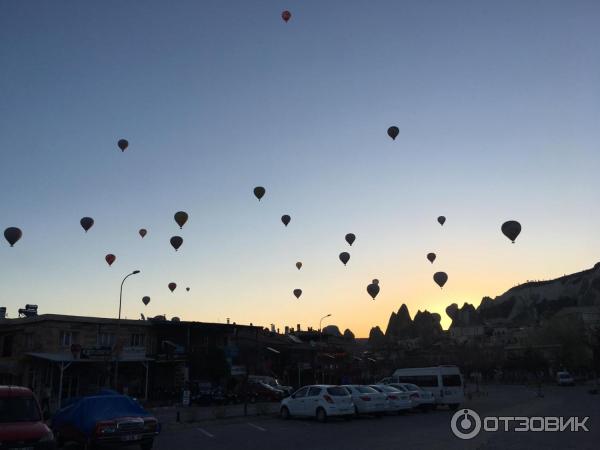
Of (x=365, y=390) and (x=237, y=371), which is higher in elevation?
(x=237, y=371)

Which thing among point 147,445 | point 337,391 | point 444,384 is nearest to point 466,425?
point 337,391

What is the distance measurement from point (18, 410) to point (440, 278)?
1349 inches

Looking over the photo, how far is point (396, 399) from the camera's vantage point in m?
24.9

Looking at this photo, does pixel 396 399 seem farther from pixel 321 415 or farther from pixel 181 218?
pixel 181 218

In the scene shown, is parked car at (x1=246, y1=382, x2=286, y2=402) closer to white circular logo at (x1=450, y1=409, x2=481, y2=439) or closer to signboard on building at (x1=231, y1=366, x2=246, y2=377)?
signboard on building at (x1=231, y1=366, x2=246, y2=377)

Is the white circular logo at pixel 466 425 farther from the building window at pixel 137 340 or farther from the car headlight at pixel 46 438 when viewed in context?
the building window at pixel 137 340

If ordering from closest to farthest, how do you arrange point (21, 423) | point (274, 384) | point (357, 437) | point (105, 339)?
1. point (21, 423)
2. point (357, 437)
3. point (274, 384)
4. point (105, 339)

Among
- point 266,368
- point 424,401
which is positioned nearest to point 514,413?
point 424,401

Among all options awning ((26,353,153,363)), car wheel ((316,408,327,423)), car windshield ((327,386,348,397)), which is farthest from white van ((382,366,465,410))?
awning ((26,353,153,363))

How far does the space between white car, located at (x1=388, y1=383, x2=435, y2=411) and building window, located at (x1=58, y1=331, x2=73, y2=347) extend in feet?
84.7

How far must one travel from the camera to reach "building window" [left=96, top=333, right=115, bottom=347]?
41812 millimetres

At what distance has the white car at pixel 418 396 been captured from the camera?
26061 mm

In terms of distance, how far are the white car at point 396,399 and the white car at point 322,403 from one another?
1944mm

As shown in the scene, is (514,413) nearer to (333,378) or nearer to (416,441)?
(416,441)
